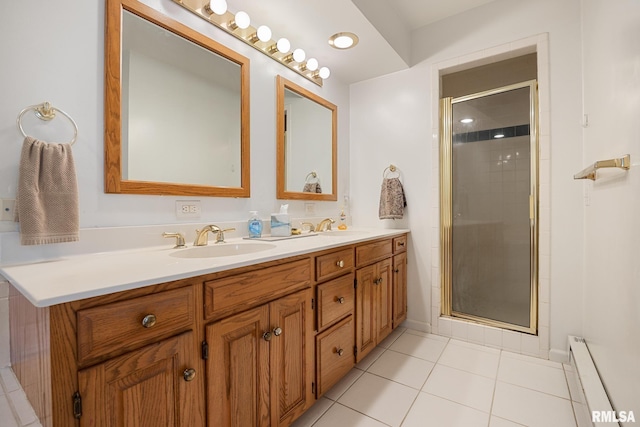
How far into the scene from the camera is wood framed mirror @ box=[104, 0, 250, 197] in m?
1.19

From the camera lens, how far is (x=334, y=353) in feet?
4.75

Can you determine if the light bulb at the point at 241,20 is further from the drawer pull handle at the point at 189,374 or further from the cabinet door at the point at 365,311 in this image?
the drawer pull handle at the point at 189,374

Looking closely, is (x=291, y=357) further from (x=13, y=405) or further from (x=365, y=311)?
(x=13, y=405)

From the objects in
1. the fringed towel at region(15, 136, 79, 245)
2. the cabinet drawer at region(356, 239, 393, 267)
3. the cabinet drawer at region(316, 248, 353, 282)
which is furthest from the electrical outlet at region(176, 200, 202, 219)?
the cabinet drawer at region(356, 239, 393, 267)

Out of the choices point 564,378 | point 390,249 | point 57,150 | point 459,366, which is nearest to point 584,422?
point 564,378

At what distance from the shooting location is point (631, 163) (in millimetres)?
1023

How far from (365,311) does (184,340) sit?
3.72 ft

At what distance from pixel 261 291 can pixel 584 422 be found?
156cm

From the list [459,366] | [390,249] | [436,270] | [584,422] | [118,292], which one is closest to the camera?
[118,292]

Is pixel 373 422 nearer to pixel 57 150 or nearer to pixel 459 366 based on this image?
pixel 459 366

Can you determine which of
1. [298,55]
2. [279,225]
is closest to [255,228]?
[279,225]

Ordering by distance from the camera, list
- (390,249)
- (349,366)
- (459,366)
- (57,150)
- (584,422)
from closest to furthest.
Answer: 1. (57,150)
2. (584,422)
3. (349,366)
4. (459,366)
5. (390,249)

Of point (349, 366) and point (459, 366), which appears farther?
point (459, 366)

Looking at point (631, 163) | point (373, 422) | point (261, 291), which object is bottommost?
point (373, 422)
